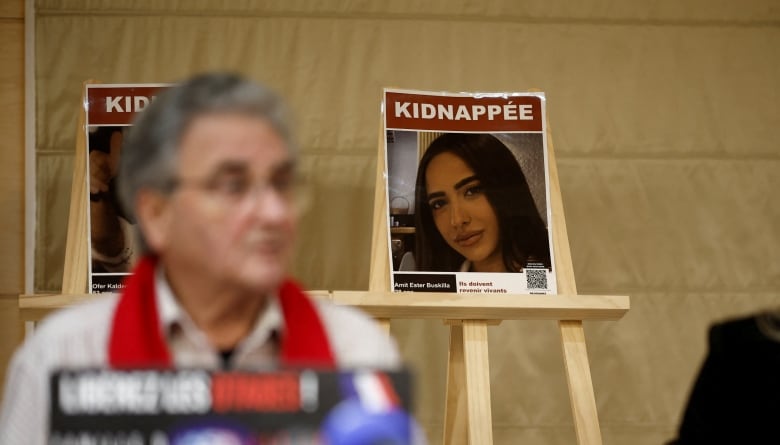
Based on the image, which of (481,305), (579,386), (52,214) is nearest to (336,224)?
(52,214)

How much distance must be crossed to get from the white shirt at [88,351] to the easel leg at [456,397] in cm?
147

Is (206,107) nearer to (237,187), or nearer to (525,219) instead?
(237,187)

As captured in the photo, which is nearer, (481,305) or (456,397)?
(481,305)

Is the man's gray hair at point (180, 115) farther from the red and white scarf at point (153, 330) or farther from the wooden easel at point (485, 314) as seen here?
the wooden easel at point (485, 314)

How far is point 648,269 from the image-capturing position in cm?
342

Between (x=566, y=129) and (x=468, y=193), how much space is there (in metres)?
0.88

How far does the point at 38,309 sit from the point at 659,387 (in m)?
2.11

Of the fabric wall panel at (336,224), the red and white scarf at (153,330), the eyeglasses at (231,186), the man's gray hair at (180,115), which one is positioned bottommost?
the red and white scarf at (153,330)

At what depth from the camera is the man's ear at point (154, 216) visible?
1.15 m

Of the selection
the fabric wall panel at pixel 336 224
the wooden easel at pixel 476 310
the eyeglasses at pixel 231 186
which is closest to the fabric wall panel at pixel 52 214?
the wooden easel at pixel 476 310

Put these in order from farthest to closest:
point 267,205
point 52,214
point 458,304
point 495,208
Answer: point 52,214, point 495,208, point 458,304, point 267,205

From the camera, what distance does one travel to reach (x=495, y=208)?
270 centimetres

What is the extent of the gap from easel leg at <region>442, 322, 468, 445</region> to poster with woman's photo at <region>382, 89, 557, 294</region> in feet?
0.62

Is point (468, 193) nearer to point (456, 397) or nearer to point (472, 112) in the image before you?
point (472, 112)
